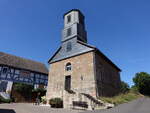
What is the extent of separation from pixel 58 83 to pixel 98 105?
8.67 m

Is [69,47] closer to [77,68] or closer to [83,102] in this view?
[77,68]

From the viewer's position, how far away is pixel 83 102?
1242 centimetres

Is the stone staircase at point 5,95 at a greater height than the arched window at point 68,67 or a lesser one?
lesser

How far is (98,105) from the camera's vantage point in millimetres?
12352

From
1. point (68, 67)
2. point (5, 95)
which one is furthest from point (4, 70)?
point (68, 67)

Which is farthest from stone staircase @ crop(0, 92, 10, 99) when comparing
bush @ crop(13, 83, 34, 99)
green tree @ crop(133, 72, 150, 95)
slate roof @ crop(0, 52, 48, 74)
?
green tree @ crop(133, 72, 150, 95)

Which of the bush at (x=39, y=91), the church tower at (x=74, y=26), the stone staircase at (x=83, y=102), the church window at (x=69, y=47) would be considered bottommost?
the stone staircase at (x=83, y=102)

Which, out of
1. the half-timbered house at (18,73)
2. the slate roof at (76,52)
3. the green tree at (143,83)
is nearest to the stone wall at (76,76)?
the slate roof at (76,52)

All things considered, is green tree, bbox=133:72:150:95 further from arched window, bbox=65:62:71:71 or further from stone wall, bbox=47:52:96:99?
arched window, bbox=65:62:71:71

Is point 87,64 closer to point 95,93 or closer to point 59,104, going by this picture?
point 95,93

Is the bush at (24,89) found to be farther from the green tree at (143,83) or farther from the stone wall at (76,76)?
the green tree at (143,83)

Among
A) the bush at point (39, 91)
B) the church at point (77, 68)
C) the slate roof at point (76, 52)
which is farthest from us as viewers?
the bush at point (39, 91)

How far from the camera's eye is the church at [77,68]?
51.3ft

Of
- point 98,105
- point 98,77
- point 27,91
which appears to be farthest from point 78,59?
point 27,91
